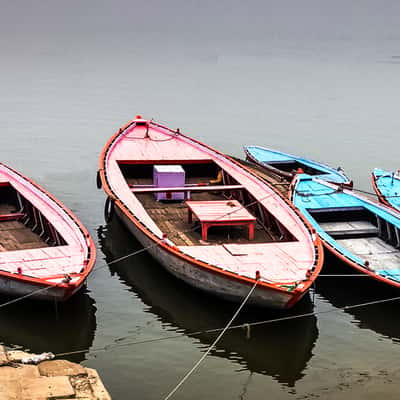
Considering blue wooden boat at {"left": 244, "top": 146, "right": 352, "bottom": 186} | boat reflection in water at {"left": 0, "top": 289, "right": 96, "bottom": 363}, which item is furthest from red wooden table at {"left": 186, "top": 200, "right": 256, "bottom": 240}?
blue wooden boat at {"left": 244, "top": 146, "right": 352, "bottom": 186}

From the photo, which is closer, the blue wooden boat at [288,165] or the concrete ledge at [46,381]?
the concrete ledge at [46,381]

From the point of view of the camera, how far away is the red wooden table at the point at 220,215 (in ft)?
74.6

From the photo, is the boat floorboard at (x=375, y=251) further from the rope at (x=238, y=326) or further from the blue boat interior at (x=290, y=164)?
the blue boat interior at (x=290, y=164)

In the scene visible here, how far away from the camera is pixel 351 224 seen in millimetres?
25438

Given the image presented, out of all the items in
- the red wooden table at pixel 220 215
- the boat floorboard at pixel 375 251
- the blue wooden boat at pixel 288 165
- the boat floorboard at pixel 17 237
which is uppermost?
the blue wooden boat at pixel 288 165

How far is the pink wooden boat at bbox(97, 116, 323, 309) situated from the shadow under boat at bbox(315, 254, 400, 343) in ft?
5.22

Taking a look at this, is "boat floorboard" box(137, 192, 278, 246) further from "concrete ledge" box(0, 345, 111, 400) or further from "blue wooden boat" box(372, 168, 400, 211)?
"concrete ledge" box(0, 345, 111, 400)

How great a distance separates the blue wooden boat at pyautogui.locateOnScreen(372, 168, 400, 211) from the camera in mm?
27500

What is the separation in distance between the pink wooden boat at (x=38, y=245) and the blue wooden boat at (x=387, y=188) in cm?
1141

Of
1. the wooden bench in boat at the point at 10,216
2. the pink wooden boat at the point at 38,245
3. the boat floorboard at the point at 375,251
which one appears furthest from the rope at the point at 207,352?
the wooden bench in boat at the point at 10,216

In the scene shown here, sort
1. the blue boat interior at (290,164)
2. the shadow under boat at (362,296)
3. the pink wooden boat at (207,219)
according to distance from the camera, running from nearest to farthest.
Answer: the pink wooden boat at (207,219)
the shadow under boat at (362,296)
the blue boat interior at (290,164)

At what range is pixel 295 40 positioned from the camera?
12481cm

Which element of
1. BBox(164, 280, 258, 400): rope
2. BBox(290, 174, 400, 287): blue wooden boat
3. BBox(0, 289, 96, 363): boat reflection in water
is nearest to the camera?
BBox(164, 280, 258, 400): rope

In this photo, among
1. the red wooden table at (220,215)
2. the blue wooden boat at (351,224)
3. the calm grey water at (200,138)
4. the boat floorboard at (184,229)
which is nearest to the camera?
the calm grey water at (200,138)
